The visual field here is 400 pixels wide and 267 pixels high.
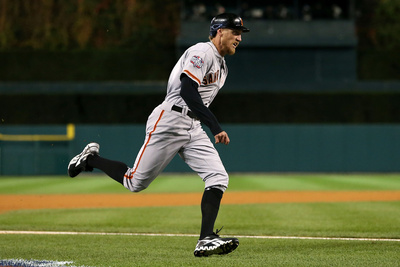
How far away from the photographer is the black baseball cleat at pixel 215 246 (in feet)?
18.1

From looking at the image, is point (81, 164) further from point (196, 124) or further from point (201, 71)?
point (201, 71)

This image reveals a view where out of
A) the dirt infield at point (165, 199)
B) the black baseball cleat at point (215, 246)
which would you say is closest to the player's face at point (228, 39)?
the black baseball cleat at point (215, 246)

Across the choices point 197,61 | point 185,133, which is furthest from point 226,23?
point 185,133

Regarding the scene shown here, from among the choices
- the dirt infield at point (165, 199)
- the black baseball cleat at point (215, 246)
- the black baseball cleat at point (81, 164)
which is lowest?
the dirt infield at point (165, 199)

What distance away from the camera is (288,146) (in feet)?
68.7

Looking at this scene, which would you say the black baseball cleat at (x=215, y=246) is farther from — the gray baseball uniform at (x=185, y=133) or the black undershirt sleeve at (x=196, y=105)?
the black undershirt sleeve at (x=196, y=105)

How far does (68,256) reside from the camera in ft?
18.8

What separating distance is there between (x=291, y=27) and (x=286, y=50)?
100cm

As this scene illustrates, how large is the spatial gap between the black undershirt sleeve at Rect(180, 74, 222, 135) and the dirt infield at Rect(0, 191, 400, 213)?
585cm

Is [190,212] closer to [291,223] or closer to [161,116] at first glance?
[291,223]

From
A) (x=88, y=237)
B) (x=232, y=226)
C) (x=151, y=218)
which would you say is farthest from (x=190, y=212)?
(x=88, y=237)

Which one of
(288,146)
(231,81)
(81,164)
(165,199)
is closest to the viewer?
(81,164)

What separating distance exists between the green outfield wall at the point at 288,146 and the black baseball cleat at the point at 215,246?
49.5ft

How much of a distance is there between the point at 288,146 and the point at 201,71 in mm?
15474
